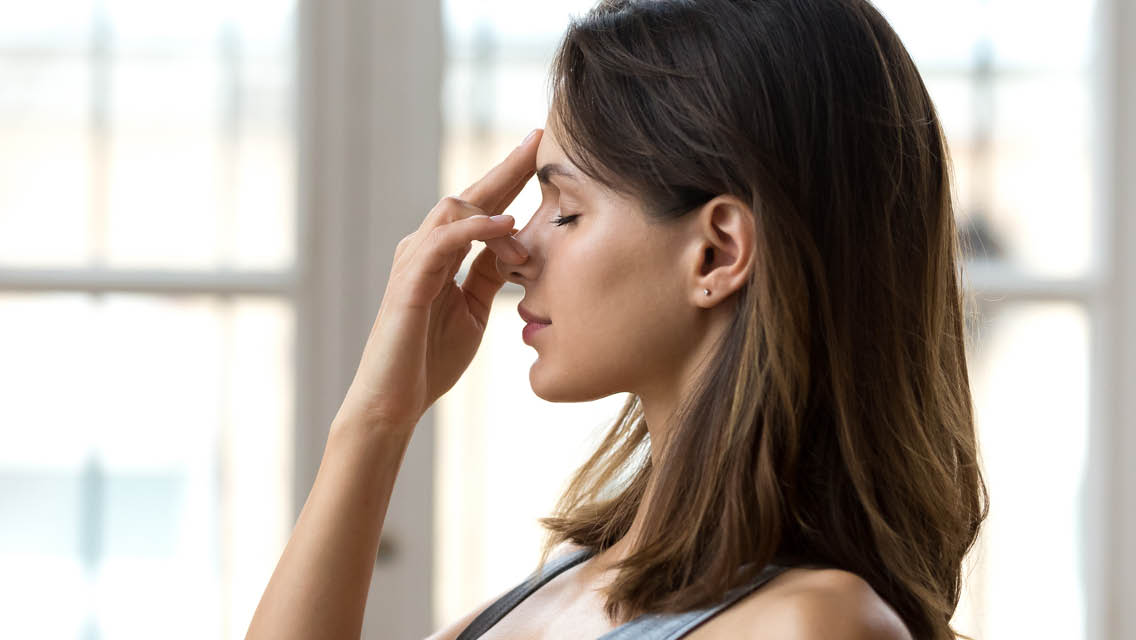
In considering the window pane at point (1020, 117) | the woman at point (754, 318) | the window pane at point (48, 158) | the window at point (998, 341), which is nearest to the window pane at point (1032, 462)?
the window at point (998, 341)

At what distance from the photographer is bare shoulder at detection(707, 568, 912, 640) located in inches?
31.0

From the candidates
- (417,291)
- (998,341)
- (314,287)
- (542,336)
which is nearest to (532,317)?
(542,336)

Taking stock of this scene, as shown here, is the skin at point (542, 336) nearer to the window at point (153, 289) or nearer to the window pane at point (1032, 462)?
the window at point (153, 289)

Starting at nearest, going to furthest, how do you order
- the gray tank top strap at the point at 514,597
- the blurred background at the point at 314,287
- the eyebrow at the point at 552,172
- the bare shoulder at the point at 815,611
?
the bare shoulder at the point at 815,611, the eyebrow at the point at 552,172, the gray tank top strap at the point at 514,597, the blurred background at the point at 314,287

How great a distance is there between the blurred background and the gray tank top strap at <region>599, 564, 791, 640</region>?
1160mm

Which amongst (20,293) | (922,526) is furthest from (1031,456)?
(20,293)

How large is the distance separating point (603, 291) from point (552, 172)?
0.12 metres

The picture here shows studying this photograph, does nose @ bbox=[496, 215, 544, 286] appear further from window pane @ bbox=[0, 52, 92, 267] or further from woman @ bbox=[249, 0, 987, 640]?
window pane @ bbox=[0, 52, 92, 267]

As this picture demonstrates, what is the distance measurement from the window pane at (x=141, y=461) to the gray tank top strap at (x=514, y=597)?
100 centimetres

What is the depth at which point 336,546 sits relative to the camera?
3.51ft

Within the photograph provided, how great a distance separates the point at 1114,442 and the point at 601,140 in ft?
4.90

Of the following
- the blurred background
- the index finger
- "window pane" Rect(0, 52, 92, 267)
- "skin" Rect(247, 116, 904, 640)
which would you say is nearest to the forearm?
"skin" Rect(247, 116, 904, 640)

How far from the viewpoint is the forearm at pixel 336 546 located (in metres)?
1.05

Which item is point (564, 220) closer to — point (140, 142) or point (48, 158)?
point (140, 142)
